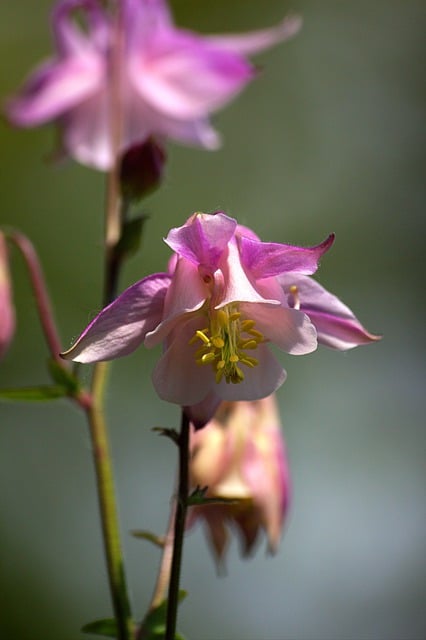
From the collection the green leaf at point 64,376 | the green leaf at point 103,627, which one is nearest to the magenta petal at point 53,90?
the green leaf at point 64,376

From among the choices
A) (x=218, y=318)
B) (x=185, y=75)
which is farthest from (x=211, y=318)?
(x=185, y=75)

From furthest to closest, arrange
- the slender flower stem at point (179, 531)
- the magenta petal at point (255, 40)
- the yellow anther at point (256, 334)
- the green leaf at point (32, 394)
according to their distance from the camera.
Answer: the magenta petal at point (255, 40)
the green leaf at point (32, 394)
the yellow anther at point (256, 334)
the slender flower stem at point (179, 531)

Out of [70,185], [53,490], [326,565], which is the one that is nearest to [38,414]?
[53,490]

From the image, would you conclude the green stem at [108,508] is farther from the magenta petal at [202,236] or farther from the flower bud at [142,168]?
the magenta petal at [202,236]

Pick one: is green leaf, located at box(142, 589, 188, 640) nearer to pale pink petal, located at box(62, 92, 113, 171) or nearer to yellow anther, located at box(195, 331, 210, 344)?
yellow anther, located at box(195, 331, 210, 344)

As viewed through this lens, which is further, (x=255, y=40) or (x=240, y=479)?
(x=255, y=40)

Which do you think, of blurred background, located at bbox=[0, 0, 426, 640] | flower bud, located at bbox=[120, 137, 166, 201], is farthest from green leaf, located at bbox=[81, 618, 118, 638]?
blurred background, located at bbox=[0, 0, 426, 640]

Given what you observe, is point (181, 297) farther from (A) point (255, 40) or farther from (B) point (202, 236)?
(A) point (255, 40)
